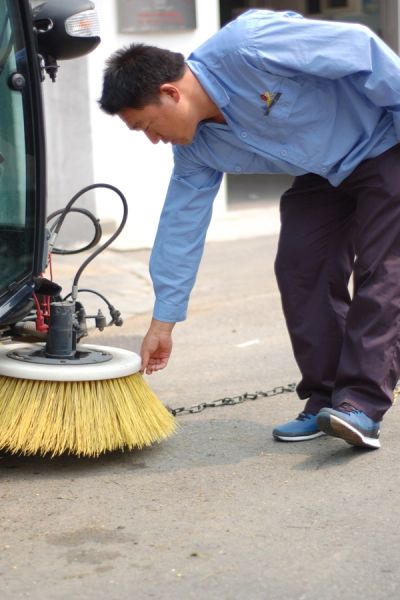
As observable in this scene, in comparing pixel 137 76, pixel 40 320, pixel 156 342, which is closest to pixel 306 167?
pixel 137 76

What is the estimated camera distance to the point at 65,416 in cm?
395

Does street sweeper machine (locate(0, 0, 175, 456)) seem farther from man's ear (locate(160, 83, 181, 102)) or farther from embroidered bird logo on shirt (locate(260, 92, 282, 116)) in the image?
embroidered bird logo on shirt (locate(260, 92, 282, 116))

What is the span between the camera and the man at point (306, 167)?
12.4 feet

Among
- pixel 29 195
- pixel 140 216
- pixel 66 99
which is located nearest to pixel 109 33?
pixel 66 99

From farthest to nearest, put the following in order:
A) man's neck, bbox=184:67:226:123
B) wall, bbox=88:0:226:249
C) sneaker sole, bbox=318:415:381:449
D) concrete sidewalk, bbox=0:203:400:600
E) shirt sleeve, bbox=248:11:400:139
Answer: wall, bbox=88:0:226:249 < sneaker sole, bbox=318:415:381:449 < man's neck, bbox=184:67:226:123 < shirt sleeve, bbox=248:11:400:139 < concrete sidewalk, bbox=0:203:400:600

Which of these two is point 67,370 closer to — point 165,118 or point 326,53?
point 165,118

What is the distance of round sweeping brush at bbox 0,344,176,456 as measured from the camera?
3.94 m

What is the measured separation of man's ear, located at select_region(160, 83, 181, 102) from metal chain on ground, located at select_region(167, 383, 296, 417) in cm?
135

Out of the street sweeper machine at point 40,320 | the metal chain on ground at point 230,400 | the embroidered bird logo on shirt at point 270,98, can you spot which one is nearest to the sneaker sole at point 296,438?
the street sweeper machine at point 40,320

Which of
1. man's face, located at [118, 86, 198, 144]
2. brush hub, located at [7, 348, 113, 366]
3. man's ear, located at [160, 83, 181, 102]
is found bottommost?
brush hub, located at [7, 348, 113, 366]

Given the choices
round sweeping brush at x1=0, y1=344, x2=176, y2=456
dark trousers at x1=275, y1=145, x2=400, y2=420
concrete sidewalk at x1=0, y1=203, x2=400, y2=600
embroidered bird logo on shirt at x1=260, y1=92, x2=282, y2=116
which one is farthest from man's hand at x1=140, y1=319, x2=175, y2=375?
embroidered bird logo on shirt at x1=260, y1=92, x2=282, y2=116

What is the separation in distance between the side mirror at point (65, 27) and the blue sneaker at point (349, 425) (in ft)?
5.03

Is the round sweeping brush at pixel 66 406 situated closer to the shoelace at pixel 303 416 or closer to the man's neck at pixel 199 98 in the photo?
the shoelace at pixel 303 416

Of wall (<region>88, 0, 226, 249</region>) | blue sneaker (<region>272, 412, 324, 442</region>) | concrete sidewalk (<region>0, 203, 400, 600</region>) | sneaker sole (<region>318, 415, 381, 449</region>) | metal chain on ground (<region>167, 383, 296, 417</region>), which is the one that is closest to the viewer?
concrete sidewalk (<region>0, 203, 400, 600</region>)
